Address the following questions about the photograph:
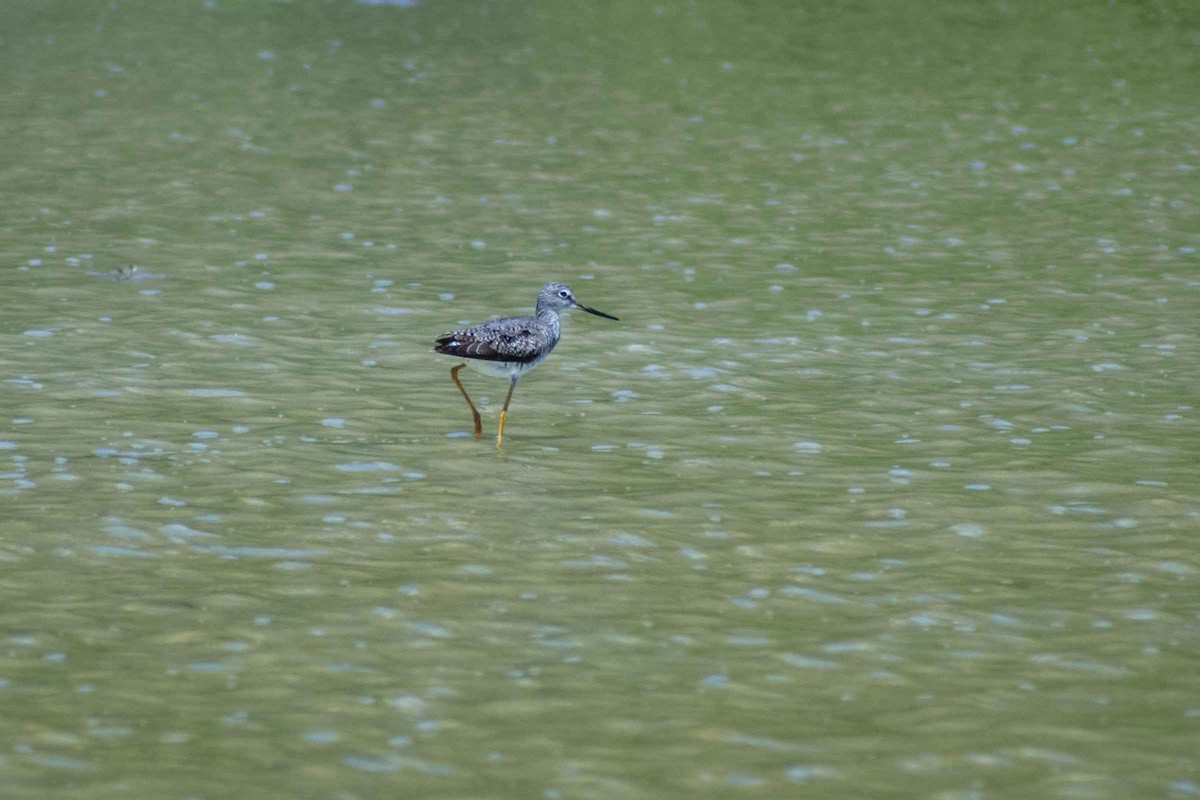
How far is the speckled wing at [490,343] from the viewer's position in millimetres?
15109

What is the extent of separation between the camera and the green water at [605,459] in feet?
31.2

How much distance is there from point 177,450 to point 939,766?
7.76 meters

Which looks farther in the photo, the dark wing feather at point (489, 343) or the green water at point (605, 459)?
the dark wing feather at point (489, 343)

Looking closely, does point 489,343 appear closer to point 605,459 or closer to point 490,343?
point 490,343

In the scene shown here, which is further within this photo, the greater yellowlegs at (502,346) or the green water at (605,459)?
the greater yellowlegs at (502,346)

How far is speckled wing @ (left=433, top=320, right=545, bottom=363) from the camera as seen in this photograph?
15.1 metres

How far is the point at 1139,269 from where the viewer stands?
22219mm

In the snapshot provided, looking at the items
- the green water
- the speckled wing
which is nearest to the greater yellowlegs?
the speckled wing

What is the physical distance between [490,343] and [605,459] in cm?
144

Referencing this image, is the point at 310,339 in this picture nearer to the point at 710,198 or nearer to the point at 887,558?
the point at 887,558

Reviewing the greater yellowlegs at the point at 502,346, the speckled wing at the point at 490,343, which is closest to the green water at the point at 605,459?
the greater yellowlegs at the point at 502,346

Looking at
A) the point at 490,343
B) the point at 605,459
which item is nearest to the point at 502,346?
the point at 490,343

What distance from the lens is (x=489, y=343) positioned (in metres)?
15.1

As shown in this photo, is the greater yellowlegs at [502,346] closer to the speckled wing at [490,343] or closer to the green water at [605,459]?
the speckled wing at [490,343]
